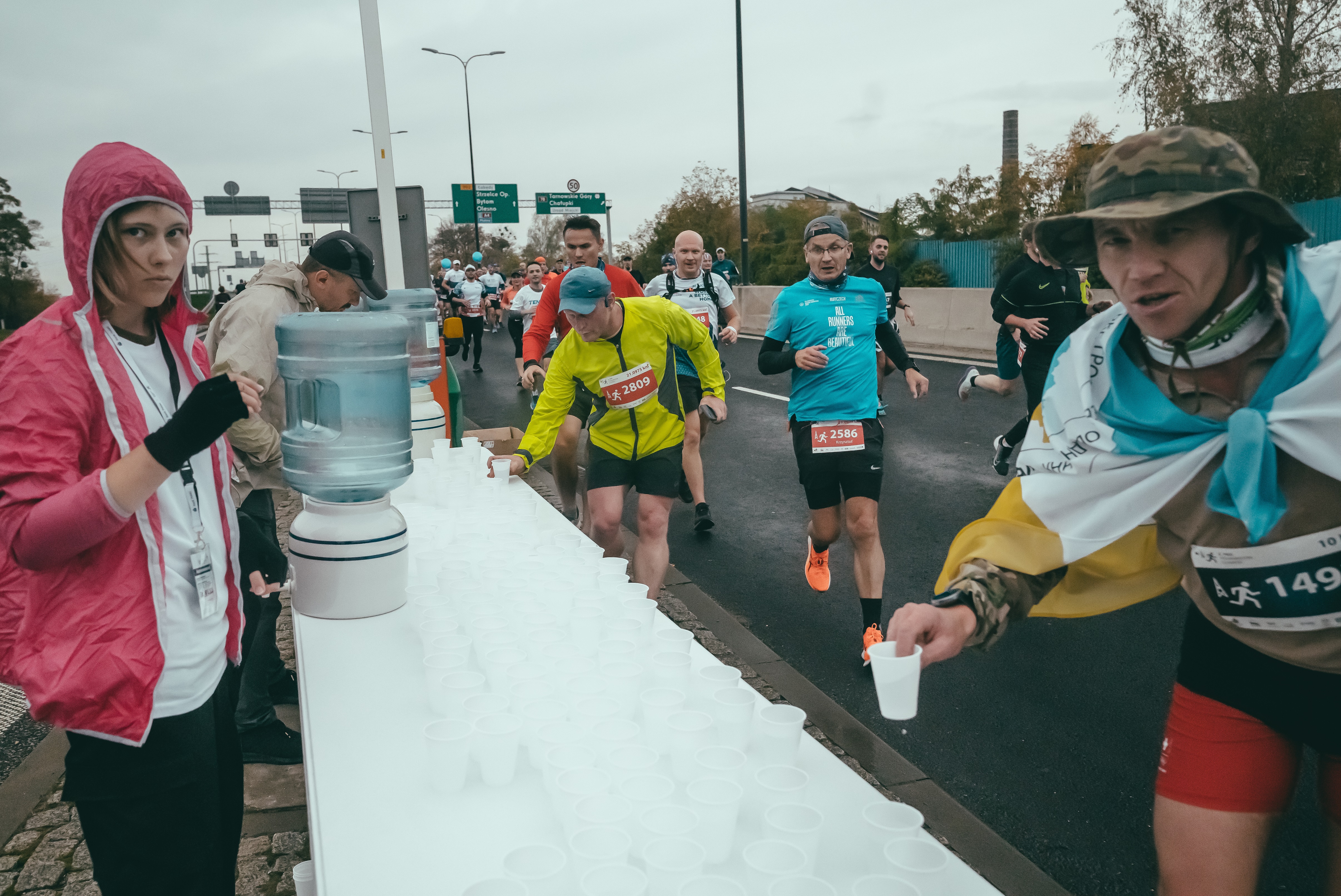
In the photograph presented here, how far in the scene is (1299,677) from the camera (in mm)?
1841

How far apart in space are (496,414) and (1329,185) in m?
22.2

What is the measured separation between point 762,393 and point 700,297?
571 cm

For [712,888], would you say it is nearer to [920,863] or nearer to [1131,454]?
[920,863]

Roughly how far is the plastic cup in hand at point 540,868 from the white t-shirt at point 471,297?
16.2 meters

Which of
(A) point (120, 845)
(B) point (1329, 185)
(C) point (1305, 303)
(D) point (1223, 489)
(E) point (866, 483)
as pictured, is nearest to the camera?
(C) point (1305, 303)

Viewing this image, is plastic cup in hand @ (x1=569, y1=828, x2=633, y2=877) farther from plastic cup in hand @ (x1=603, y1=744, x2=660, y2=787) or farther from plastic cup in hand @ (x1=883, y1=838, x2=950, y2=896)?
plastic cup in hand @ (x1=883, y1=838, x2=950, y2=896)

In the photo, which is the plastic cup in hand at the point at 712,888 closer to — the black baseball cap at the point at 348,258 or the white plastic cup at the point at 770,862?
the white plastic cup at the point at 770,862

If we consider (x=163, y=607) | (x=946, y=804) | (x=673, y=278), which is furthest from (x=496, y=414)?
(x=163, y=607)

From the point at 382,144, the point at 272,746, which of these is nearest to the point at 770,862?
the point at 272,746

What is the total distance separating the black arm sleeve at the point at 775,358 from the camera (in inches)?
205

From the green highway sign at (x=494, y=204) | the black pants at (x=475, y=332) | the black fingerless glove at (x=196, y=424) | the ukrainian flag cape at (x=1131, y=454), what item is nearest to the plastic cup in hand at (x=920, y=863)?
the ukrainian flag cape at (x=1131, y=454)

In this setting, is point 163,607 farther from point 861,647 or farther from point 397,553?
point 861,647

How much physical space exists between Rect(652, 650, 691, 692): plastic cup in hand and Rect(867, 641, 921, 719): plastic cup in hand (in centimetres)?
54

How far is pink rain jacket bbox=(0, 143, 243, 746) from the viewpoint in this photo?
5.81 feet
